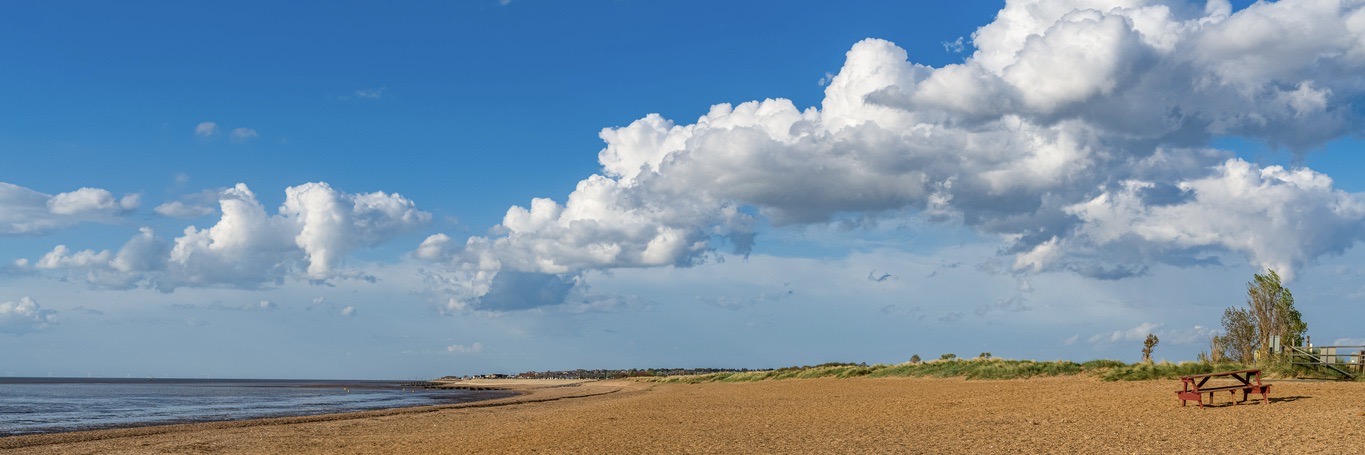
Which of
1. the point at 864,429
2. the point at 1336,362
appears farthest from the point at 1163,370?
the point at 864,429

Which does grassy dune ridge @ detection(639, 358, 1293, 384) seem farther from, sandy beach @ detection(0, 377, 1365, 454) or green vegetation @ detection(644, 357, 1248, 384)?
sandy beach @ detection(0, 377, 1365, 454)

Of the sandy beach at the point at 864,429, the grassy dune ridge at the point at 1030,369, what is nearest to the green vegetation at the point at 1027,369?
the grassy dune ridge at the point at 1030,369

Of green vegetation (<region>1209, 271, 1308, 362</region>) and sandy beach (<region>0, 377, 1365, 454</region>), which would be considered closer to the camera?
sandy beach (<region>0, 377, 1365, 454</region>)

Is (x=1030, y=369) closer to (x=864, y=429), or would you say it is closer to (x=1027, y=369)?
(x=1027, y=369)

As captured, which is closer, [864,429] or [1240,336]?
[864,429]

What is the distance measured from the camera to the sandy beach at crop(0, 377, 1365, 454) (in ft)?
54.9

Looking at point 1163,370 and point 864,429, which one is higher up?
point 1163,370

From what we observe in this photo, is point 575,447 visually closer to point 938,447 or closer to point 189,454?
point 938,447

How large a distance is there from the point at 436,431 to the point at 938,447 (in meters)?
14.4

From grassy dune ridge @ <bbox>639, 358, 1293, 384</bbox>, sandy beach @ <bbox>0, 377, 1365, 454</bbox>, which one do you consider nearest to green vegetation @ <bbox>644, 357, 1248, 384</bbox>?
grassy dune ridge @ <bbox>639, 358, 1293, 384</bbox>

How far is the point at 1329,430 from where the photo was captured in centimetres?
1658

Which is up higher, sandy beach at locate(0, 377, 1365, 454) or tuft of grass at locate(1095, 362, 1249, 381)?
tuft of grass at locate(1095, 362, 1249, 381)

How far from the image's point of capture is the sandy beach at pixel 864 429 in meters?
16.7

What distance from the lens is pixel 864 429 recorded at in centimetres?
2038
